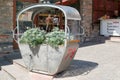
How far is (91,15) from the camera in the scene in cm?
1229

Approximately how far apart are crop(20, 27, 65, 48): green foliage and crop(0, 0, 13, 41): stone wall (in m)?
3.46

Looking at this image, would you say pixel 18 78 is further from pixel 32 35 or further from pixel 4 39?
pixel 4 39

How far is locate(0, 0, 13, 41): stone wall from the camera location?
29.5 feet

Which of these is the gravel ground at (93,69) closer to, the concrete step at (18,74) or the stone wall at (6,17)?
the concrete step at (18,74)

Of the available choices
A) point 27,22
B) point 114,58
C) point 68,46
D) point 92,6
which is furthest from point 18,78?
point 92,6

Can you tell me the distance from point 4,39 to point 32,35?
12.4 feet

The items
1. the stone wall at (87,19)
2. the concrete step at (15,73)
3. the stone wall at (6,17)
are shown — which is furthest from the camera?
the stone wall at (87,19)

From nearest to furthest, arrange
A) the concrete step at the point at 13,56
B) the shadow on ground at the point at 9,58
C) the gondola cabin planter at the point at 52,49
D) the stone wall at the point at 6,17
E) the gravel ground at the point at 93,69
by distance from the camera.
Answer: the gondola cabin planter at the point at 52,49 < the gravel ground at the point at 93,69 < the shadow on ground at the point at 9,58 < the concrete step at the point at 13,56 < the stone wall at the point at 6,17

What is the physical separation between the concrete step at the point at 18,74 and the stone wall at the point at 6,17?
2.43 m

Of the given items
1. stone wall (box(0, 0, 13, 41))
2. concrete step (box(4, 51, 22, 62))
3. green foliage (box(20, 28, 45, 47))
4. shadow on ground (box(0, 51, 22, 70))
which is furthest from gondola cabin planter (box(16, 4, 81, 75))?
stone wall (box(0, 0, 13, 41))

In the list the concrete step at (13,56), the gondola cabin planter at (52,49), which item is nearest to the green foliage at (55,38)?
the gondola cabin planter at (52,49)

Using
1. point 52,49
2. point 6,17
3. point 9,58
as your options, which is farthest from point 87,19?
point 52,49

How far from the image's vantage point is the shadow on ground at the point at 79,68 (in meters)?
5.70

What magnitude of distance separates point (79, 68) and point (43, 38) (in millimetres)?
1375
